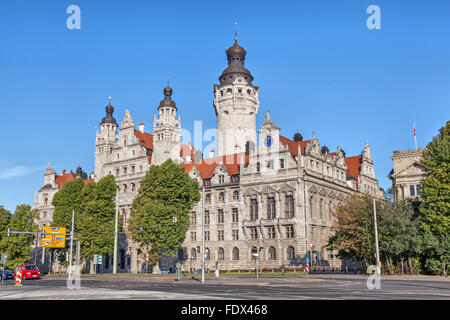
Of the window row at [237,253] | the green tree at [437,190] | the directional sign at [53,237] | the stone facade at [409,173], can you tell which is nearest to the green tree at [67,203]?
the directional sign at [53,237]

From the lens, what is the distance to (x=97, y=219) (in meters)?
68.3

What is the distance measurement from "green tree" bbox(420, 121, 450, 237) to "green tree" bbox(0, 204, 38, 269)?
57.8 m

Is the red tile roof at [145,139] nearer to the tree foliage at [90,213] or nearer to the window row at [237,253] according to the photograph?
the tree foliage at [90,213]

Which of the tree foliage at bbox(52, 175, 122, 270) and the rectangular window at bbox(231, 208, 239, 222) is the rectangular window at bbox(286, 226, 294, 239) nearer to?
the rectangular window at bbox(231, 208, 239, 222)

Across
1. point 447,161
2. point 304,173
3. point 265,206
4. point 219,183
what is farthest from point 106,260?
point 447,161

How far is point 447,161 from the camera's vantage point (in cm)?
4881

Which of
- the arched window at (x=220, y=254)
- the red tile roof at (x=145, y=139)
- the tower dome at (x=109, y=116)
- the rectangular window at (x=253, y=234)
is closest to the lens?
the rectangular window at (x=253, y=234)

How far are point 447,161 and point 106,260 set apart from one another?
6457 cm

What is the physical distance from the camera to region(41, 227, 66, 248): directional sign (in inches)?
2205

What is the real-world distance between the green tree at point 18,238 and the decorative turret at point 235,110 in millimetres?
39864

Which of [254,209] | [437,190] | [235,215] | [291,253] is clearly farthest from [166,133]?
[437,190]

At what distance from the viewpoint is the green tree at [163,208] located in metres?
59.3

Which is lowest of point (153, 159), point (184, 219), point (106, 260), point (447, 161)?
point (106, 260)
